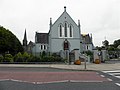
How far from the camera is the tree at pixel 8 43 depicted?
220 ft

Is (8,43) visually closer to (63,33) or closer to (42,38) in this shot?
(42,38)

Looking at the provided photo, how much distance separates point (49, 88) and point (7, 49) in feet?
193

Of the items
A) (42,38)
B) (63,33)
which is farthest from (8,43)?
(63,33)

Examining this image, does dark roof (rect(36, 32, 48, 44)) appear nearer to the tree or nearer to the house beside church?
the tree

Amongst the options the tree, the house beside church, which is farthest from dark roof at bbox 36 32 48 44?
the house beside church

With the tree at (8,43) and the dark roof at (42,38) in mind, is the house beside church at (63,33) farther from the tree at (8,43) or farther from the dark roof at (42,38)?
the dark roof at (42,38)

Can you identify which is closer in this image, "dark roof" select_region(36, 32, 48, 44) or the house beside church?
the house beside church

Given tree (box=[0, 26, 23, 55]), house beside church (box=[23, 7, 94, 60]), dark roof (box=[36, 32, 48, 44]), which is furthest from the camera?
dark roof (box=[36, 32, 48, 44])

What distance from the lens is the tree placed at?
6700 centimetres

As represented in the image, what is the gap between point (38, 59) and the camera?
A: 34.2 m

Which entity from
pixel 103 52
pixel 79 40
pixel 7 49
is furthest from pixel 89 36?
pixel 103 52

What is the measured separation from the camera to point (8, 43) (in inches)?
2697

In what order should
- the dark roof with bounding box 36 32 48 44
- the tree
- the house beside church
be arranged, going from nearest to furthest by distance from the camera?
1. the house beside church
2. the tree
3. the dark roof with bounding box 36 32 48 44

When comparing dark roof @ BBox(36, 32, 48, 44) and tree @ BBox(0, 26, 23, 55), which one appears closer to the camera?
tree @ BBox(0, 26, 23, 55)
